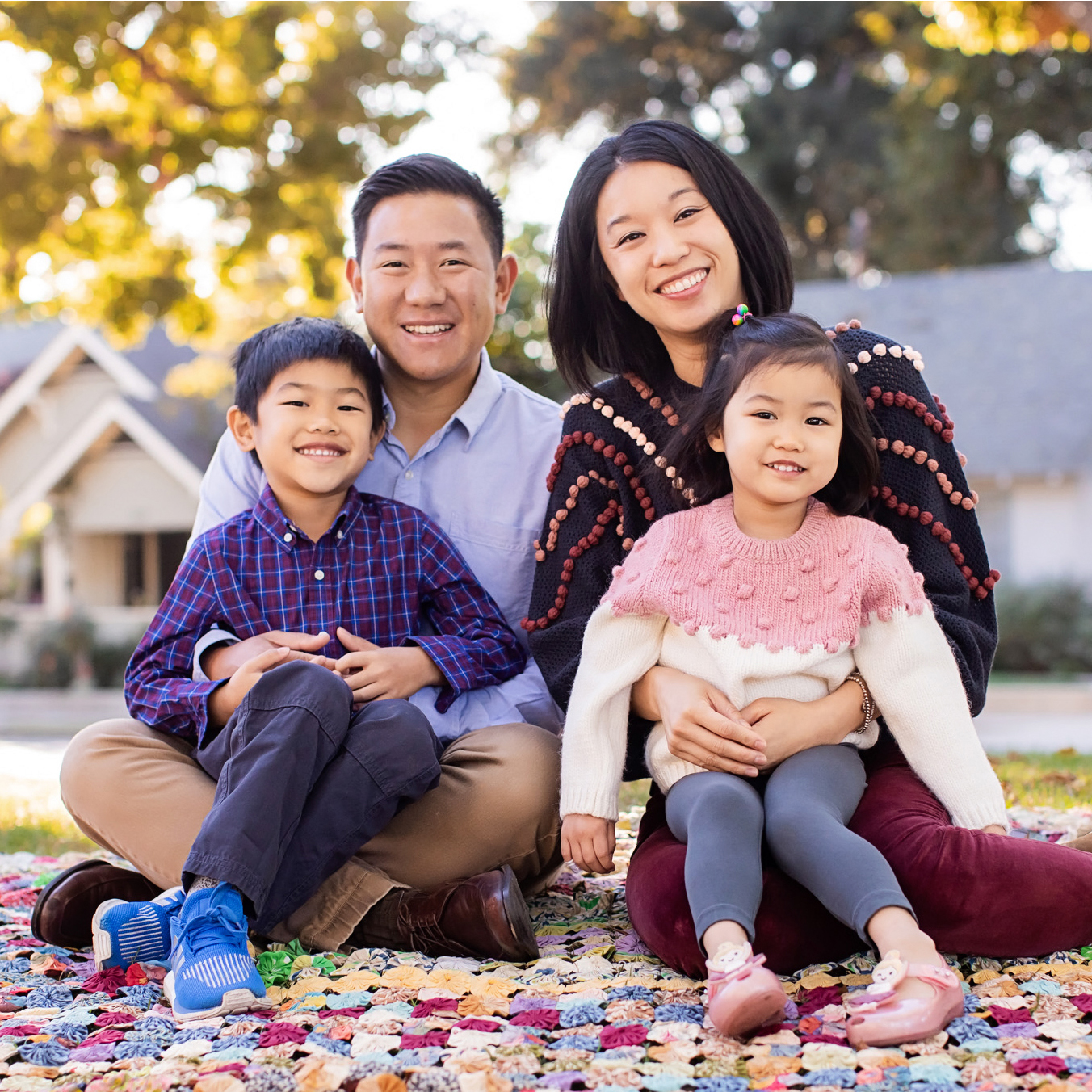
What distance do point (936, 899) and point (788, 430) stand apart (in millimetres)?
886

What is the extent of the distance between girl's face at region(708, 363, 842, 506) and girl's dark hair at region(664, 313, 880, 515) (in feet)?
0.08

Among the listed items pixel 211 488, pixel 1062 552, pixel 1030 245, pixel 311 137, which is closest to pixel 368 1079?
pixel 211 488

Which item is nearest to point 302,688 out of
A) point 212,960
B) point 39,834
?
point 212,960

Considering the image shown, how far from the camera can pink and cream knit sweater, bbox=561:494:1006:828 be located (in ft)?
7.77

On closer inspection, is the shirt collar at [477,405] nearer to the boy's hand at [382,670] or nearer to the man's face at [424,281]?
the man's face at [424,281]

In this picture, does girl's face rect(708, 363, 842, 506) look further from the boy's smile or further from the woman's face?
the boy's smile

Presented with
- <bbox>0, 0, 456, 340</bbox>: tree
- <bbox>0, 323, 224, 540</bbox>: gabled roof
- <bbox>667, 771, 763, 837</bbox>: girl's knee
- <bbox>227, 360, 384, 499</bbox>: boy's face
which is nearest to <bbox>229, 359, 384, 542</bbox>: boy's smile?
<bbox>227, 360, 384, 499</bbox>: boy's face

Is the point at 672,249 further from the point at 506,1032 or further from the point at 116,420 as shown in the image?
the point at 116,420

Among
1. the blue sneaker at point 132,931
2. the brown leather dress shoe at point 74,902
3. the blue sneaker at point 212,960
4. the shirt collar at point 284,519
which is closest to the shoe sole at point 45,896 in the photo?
the brown leather dress shoe at point 74,902

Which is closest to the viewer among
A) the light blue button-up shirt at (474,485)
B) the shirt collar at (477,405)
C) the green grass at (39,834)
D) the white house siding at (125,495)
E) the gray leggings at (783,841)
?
the gray leggings at (783,841)

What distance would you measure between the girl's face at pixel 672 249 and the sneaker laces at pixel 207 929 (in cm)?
157

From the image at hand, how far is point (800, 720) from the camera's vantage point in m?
2.35

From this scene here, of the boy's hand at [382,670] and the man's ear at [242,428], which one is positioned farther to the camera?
the man's ear at [242,428]

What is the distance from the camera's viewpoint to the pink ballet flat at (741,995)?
5.98 feet
